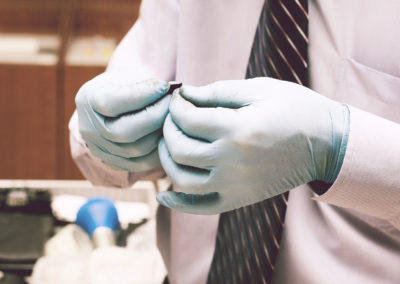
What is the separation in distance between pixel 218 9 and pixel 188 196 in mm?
477

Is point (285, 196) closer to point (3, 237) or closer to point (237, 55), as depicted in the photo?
point (237, 55)

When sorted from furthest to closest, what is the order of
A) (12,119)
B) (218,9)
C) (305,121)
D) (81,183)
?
(12,119) < (81,183) < (218,9) < (305,121)


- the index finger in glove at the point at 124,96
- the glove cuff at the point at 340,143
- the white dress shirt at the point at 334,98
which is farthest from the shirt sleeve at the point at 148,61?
the glove cuff at the point at 340,143

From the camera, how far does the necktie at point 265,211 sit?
84 centimetres

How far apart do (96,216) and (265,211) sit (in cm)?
74

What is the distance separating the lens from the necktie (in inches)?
33.0

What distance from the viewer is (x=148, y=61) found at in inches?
48.1

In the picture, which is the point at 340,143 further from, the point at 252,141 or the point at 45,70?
the point at 45,70

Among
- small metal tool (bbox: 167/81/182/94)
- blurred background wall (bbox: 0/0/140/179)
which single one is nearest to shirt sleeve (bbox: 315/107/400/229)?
small metal tool (bbox: 167/81/182/94)

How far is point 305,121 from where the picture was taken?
697 mm

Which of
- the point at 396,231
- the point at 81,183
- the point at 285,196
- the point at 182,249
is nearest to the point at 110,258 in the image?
the point at 182,249

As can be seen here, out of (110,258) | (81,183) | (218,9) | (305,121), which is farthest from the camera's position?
(81,183)

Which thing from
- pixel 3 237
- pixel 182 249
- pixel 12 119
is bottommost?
pixel 12 119

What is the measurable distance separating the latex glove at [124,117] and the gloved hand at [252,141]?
0.09 metres
